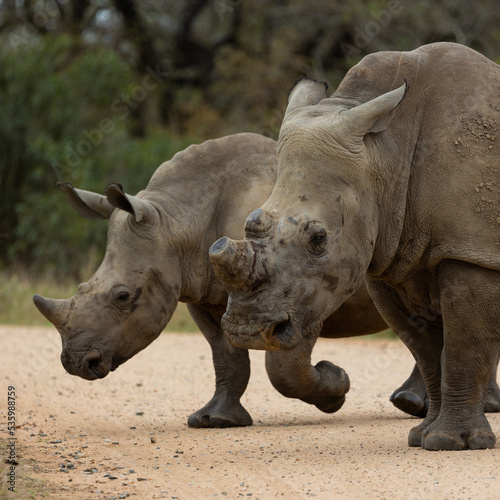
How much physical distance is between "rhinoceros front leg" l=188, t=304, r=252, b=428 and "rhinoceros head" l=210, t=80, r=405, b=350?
248 centimetres

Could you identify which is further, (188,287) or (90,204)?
(90,204)

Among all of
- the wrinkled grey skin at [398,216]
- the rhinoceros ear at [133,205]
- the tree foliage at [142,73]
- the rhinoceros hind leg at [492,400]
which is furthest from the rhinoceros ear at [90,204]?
the tree foliage at [142,73]

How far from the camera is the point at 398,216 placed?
5.60 metres

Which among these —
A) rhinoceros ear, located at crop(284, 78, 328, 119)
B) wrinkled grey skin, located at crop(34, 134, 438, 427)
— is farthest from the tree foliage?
rhinoceros ear, located at crop(284, 78, 328, 119)

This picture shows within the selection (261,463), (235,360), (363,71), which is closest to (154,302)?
(235,360)

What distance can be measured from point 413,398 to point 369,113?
2.89m

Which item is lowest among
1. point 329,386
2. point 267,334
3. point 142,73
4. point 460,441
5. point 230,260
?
point 329,386

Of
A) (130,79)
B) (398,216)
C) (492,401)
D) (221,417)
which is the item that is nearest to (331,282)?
(398,216)

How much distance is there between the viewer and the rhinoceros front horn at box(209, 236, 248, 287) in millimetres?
5000

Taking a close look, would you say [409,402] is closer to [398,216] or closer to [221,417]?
[221,417]

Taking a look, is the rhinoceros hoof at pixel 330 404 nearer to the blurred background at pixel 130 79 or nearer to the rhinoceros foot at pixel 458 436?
the rhinoceros foot at pixel 458 436

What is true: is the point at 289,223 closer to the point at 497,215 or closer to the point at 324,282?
the point at 324,282

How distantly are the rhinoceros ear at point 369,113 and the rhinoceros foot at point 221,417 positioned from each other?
2.90 m

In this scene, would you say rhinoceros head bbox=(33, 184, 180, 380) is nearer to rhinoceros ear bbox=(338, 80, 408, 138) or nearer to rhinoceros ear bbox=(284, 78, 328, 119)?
A: rhinoceros ear bbox=(284, 78, 328, 119)
